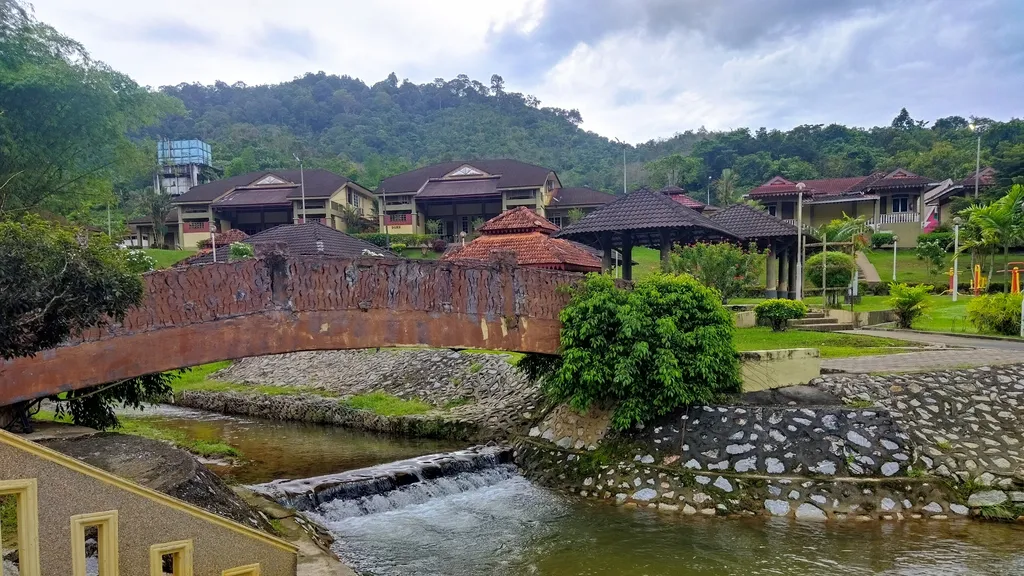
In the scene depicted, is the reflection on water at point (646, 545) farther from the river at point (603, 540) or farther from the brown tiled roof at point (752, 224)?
the brown tiled roof at point (752, 224)

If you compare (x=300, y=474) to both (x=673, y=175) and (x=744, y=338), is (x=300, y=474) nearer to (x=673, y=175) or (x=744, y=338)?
(x=744, y=338)

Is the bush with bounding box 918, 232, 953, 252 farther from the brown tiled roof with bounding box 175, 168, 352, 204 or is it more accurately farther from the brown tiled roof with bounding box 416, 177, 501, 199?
the brown tiled roof with bounding box 175, 168, 352, 204

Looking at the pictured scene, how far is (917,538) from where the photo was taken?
9.12m

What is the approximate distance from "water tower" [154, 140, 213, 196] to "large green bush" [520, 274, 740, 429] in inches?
2356

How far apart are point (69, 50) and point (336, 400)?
17.8m

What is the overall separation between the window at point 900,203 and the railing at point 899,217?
72 centimetres

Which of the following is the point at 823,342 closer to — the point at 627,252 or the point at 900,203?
the point at 627,252

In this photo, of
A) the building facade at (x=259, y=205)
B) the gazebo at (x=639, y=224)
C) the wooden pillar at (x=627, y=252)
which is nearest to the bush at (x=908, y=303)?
the gazebo at (x=639, y=224)

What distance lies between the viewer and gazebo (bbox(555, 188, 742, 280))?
18984 millimetres

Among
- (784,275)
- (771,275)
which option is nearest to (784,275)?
(784,275)

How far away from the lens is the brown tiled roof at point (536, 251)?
16.6 metres

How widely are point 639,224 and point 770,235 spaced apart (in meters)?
9.03

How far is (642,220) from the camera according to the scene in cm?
1923

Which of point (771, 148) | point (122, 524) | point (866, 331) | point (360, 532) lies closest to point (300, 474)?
point (360, 532)
